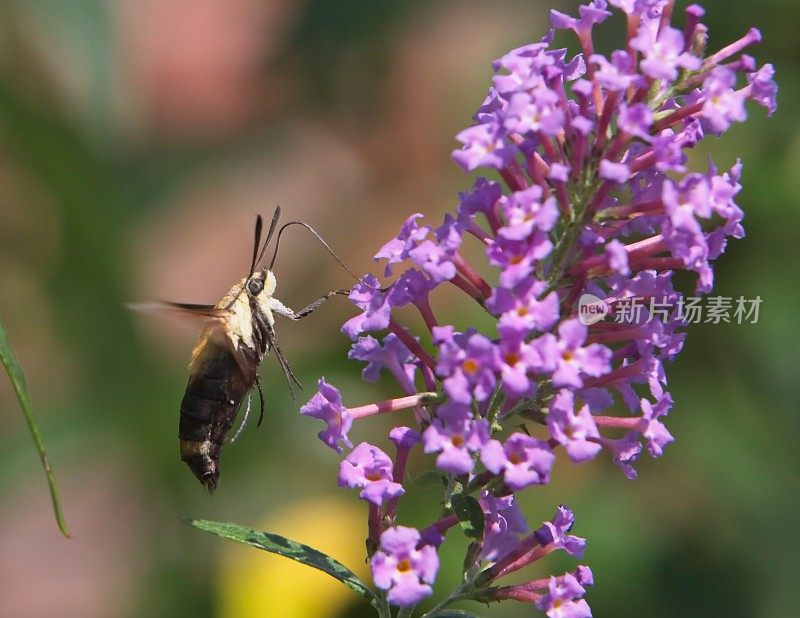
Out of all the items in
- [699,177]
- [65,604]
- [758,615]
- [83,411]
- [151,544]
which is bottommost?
[65,604]

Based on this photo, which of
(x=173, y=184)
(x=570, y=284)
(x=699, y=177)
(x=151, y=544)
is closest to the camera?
(x=699, y=177)

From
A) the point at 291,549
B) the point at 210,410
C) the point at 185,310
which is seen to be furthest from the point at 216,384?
the point at 291,549

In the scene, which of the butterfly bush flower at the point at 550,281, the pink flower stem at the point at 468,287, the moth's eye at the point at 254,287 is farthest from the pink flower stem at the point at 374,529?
the moth's eye at the point at 254,287

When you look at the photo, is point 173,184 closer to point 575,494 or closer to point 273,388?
point 273,388

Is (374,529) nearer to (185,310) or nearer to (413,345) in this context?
(413,345)

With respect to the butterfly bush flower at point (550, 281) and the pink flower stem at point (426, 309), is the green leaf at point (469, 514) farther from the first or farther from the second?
the pink flower stem at point (426, 309)

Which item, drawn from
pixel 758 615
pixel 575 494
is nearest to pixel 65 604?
pixel 575 494
